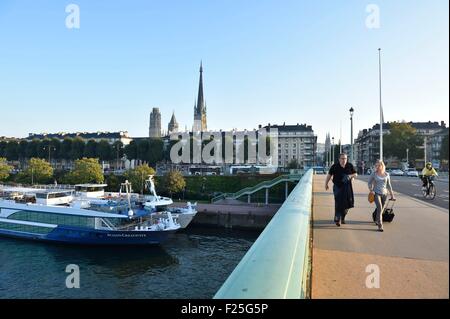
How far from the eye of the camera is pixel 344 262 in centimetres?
511

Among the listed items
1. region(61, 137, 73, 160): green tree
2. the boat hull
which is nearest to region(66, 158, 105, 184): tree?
the boat hull

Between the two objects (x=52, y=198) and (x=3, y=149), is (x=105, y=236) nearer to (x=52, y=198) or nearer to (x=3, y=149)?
(x=52, y=198)

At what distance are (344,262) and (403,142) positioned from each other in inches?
3233

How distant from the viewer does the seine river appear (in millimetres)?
21141

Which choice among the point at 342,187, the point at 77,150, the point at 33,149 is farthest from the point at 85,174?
the point at 342,187

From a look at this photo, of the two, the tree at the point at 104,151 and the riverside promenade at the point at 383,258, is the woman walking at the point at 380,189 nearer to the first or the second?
the riverside promenade at the point at 383,258

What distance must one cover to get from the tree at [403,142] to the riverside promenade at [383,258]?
254 ft

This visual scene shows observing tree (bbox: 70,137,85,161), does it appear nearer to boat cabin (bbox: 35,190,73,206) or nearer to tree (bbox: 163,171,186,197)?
tree (bbox: 163,171,186,197)

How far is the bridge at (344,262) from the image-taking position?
2104mm

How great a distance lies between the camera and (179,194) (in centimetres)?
7094

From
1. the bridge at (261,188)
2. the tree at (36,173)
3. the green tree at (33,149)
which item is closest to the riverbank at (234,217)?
the bridge at (261,188)

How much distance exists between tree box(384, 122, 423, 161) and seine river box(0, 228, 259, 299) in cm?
5357
